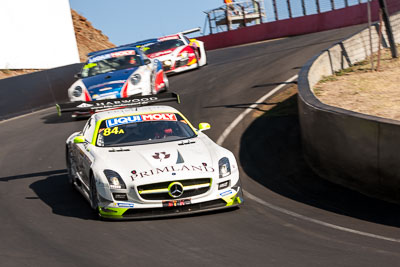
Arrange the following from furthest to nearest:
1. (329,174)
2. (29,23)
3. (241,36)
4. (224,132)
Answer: (241,36) → (29,23) → (224,132) → (329,174)

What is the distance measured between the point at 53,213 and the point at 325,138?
4.42 meters

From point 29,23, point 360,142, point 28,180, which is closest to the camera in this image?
point 360,142

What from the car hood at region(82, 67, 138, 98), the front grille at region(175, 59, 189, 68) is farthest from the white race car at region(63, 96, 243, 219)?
the front grille at region(175, 59, 189, 68)

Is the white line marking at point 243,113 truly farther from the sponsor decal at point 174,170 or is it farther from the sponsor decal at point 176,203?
the sponsor decal at point 176,203

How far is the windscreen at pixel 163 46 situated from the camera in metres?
23.8

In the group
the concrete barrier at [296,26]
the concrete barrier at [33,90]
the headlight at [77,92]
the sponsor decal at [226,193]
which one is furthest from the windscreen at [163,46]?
the sponsor decal at [226,193]

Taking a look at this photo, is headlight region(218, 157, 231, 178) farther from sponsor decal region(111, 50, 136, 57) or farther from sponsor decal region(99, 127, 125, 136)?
sponsor decal region(111, 50, 136, 57)


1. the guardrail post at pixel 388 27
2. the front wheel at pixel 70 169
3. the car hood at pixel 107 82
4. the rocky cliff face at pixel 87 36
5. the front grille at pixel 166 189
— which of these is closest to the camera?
the front grille at pixel 166 189

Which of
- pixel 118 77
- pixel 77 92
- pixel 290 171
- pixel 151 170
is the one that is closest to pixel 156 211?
pixel 151 170

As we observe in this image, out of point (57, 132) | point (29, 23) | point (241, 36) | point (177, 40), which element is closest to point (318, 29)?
point (241, 36)

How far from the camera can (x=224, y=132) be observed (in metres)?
14.6

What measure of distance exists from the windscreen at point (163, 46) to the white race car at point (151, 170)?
1422 cm

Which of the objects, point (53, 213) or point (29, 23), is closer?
point (53, 213)

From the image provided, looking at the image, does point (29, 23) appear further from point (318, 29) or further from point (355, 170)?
point (355, 170)
